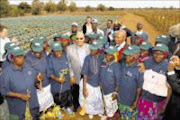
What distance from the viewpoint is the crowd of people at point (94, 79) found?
11.3ft

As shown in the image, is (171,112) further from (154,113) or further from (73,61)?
(73,61)

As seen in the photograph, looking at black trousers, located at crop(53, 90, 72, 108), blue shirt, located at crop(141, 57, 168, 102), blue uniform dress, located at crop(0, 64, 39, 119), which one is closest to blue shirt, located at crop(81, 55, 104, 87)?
black trousers, located at crop(53, 90, 72, 108)

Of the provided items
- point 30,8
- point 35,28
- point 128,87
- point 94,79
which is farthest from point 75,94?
point 30,8

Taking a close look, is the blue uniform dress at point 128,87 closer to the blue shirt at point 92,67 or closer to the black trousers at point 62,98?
the blue shirt at point 92,67

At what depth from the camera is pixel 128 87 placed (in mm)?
4000

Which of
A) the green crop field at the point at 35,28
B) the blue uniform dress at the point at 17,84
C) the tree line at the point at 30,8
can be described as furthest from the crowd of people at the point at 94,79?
the tree line at the point at 30,8

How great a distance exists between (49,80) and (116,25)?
3852mm

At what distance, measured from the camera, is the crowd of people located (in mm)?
3430

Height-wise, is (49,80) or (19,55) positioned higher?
(19,55)

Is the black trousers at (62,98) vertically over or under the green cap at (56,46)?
under

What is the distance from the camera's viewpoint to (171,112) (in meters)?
2.99

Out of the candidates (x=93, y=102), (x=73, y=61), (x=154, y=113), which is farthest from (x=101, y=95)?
(x=154, y=113)

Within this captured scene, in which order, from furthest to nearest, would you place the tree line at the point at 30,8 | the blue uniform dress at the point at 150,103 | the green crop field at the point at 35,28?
1. the tree line at the point at 30,8
2. the green crop field at the point at 35,28
3. the blue uniform dress at the point at 150,103

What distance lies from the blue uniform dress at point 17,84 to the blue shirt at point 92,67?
1.28 m
